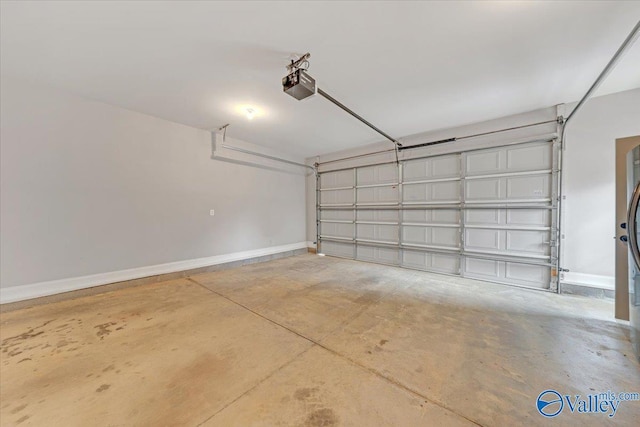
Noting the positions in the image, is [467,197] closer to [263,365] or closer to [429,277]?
[429,277]

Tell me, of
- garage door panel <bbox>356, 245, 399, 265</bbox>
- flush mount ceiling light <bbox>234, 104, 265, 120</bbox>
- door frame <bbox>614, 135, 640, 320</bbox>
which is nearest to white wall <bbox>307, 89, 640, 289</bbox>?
door frame <bbox>614, 135, 640, 320</bbox>

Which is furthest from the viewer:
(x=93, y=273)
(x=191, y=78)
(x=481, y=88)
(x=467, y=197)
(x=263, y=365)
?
(x=467, y=197)

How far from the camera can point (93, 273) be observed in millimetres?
3479

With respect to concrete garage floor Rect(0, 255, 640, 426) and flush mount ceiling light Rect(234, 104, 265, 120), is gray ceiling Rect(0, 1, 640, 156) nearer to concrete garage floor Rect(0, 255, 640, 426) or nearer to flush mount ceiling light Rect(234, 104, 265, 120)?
flush mount ceiling light Rect(234, 104, 265, 120)

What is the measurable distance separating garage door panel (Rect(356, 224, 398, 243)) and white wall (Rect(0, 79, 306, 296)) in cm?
318

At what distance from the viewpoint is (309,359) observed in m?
A: 1.93

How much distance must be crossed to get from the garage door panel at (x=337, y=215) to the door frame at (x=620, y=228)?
4417mm

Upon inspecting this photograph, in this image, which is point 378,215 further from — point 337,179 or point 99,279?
point 99,279

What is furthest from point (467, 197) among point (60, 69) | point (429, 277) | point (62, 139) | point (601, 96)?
point (62, 139)

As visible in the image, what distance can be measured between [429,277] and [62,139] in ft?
21.7

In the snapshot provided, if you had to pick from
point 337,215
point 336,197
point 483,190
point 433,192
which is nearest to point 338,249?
point 337,215

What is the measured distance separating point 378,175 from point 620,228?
3.84m

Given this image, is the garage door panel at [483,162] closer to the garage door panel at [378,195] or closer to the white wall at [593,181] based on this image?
the white wall at [593,181]

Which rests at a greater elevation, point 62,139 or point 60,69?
point 60,69
